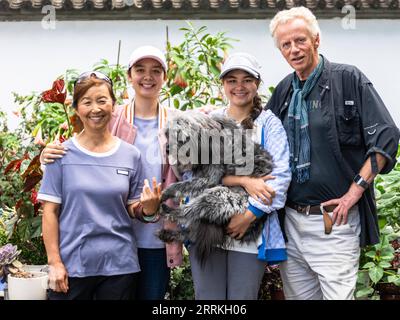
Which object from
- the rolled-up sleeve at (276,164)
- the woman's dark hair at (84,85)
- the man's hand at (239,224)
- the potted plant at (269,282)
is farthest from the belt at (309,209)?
the woman's dark hair at (84,85)

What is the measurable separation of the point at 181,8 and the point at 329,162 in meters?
7.50

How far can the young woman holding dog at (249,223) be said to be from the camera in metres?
3.19

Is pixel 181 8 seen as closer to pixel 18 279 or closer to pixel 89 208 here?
pixel 18 279

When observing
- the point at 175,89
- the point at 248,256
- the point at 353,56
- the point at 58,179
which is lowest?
the point at 248,256

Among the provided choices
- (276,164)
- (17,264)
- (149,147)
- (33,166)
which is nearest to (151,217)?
(149,147)

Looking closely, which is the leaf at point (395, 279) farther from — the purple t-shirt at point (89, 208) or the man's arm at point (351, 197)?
the purple t-shirt at point (89, 208)

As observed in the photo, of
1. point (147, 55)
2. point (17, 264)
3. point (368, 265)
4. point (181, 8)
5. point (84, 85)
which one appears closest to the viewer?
point (84, 85)

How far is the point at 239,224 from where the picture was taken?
318cm

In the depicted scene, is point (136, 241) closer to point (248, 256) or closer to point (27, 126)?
point (248, 256)

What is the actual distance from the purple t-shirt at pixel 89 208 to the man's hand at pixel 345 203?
109cm

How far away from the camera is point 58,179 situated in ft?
10.4

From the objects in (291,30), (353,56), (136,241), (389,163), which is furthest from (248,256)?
(353,56)

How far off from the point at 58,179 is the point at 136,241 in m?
0.57

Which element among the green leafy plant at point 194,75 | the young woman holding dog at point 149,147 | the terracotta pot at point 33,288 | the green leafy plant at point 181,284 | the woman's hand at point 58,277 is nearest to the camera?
the woman's hand at point 58,277
